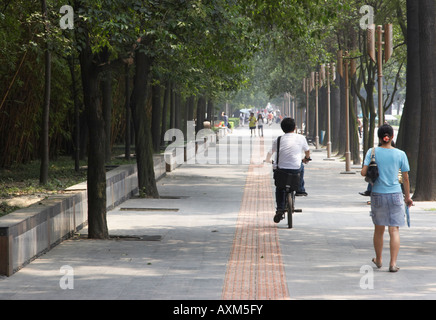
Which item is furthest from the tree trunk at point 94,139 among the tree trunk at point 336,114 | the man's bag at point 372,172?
the tree trunk at point 336,114

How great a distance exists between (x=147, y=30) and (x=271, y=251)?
4.21 meters

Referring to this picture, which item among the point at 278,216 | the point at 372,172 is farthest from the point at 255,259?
the point at 278,216

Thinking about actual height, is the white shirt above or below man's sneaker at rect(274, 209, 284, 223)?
above

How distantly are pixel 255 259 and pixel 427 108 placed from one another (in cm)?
816

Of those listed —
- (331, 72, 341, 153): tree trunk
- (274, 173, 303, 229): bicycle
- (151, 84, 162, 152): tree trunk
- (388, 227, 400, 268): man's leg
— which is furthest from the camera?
(331, 72, 341, 153): tree trunk

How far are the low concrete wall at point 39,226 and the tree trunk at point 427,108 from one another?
277 inches

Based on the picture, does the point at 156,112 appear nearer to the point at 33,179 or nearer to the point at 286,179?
the point at 33,179

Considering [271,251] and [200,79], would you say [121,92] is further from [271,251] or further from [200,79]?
[271,251]

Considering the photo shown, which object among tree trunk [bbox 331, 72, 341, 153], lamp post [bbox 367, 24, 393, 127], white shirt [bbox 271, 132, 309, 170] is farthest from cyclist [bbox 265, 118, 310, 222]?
tree trunk [bbox 331, 72, 341, 153]

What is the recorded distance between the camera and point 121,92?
31172 mm

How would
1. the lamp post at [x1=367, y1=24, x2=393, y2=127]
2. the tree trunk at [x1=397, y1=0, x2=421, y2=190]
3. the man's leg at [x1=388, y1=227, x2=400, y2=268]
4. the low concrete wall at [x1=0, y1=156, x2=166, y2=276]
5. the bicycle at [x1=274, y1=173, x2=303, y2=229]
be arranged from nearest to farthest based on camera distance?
the low concrete wall at [x1=0, y1=156, x2=166, y2=276]
the man's leg at [x1=388, y1=227, x2=400, y2=268]
the bicycle at [x1=274, y1=173, x2=303, y2=229]
the lamp post at [x1=367, y1=24, x2=393, y2=127]
the tree trunk at [x1=397, y1=0, x2=421, y2=190]

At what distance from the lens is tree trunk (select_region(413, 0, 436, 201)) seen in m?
17.1

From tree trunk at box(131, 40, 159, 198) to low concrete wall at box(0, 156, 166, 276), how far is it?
3.98m

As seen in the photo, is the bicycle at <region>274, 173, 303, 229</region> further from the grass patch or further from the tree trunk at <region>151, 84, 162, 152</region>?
the tree trunk at <region>151, 84, 162, 152</region>
